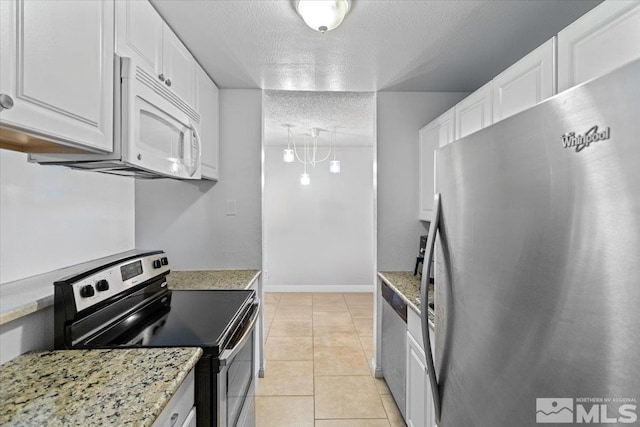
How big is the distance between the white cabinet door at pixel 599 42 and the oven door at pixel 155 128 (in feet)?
5.03

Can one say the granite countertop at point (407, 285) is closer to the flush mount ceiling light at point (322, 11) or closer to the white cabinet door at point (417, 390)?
the white cabinet door at point (417, 390)

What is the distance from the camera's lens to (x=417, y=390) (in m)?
1.62

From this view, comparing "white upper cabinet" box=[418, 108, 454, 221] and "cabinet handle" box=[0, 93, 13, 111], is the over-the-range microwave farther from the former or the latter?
"white upper cabinet" box=[418, 108, 454, 221]

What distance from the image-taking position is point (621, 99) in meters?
0.47

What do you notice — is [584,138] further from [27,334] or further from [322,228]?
[322,228]

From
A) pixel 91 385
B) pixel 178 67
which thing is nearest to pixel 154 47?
pixel 178 67

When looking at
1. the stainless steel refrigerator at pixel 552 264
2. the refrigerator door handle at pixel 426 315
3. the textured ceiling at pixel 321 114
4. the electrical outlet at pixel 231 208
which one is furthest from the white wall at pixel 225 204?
the stainless steel refrigerator at pixel 552 264

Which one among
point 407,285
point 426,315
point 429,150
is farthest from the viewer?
point 429,150

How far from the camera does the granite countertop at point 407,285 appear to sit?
5.55ft

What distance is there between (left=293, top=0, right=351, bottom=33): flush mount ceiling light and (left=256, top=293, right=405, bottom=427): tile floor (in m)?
2.31

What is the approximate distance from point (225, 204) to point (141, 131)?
132 centimetres

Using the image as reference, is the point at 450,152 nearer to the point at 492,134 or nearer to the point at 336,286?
the point at 492,134

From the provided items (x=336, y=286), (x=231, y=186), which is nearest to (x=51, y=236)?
(x=231, y=186)

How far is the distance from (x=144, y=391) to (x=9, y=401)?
33 centimetres
